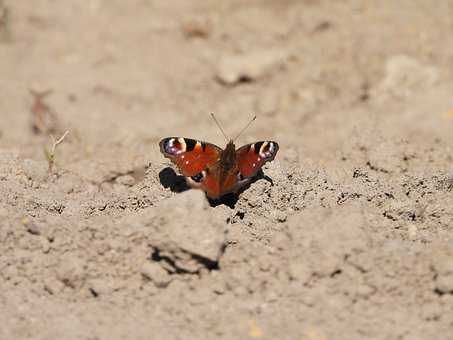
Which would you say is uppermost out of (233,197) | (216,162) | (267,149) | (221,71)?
(221,71)

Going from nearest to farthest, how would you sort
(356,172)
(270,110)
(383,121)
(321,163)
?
(356,172), (321,163), (383,121), (270,110)

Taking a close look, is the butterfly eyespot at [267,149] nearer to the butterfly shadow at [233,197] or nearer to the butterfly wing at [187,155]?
the butterfly shadow at [233,197]

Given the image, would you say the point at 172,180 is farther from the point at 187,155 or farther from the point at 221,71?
the point at 221,71

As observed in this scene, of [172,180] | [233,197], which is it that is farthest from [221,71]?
[233,197]

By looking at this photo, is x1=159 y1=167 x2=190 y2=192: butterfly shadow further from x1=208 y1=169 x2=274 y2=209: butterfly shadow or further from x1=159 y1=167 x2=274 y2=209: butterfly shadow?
x1=208 y1=169 x2=274 y2=209: butterfly shadow

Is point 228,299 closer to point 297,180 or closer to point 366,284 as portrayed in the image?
point 366,284

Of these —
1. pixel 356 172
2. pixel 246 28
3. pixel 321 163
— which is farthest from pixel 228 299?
pixel 246 28
